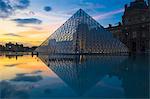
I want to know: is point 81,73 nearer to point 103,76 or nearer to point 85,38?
point 103,76

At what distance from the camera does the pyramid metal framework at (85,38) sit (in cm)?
4250

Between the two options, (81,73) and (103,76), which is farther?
(81,73)

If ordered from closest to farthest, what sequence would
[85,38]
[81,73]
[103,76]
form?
[103,76] < [81,73] < [85,38]

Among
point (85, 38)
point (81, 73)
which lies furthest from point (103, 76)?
point (85, 38)

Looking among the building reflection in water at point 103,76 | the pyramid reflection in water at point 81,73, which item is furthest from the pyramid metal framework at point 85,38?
the building reflection in water at point 103,76

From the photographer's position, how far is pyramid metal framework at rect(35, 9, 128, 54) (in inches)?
1673

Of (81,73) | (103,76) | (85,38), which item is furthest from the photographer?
(85,38)

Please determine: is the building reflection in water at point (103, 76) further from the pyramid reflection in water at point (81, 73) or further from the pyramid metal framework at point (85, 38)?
the pyramid metal framework at point (85, 38)

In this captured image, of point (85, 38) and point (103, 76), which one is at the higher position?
point (85, 38)

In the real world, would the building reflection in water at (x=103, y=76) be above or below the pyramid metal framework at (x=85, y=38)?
below

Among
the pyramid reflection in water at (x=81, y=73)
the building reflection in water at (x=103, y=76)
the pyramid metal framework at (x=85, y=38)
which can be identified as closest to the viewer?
the building reflection in water at (x=103, y=76)

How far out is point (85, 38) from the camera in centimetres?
4294

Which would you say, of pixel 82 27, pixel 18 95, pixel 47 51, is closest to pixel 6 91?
pixel 18 95

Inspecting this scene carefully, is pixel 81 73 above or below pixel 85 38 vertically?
below
